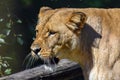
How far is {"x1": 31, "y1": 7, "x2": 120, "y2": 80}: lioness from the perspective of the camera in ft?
19.2

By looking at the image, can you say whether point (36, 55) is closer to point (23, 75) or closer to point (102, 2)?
point (23, 75)

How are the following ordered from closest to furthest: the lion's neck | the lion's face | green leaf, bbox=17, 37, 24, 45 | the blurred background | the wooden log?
the lion's face
the lion's neck
the wooden log
the blurred background
green leaf, bbox=17, 37, 24, 45

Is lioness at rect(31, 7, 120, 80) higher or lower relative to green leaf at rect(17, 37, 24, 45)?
higher


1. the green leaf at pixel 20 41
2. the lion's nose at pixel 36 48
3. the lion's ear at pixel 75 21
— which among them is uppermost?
the lion's ear at pixel 75 21

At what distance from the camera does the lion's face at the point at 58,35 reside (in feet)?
19.2

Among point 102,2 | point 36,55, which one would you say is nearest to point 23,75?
point 36,55

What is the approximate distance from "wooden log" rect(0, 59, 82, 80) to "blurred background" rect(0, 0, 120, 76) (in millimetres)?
721

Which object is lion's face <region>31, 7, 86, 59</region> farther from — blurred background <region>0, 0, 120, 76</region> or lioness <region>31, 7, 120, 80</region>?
blurred background <region>0, 0, 120, 76</region>

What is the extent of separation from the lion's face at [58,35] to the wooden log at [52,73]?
80 centimetres

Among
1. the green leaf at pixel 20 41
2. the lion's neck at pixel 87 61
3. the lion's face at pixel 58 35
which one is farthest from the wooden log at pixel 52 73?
the lion's face at pixel 58 35

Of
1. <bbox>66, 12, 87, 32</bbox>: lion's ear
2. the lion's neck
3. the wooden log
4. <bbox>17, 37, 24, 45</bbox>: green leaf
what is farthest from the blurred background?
<bbox>66, 12, 87, 32</bbox>: lion's ear

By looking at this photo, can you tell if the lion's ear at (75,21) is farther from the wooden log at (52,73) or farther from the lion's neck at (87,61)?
the wooden log at (52,73)

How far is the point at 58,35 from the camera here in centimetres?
584

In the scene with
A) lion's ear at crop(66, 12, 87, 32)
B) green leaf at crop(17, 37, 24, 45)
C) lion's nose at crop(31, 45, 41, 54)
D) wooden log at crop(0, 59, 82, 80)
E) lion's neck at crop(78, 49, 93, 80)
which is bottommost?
wooden log at crop(0, 59, 82, 80)
